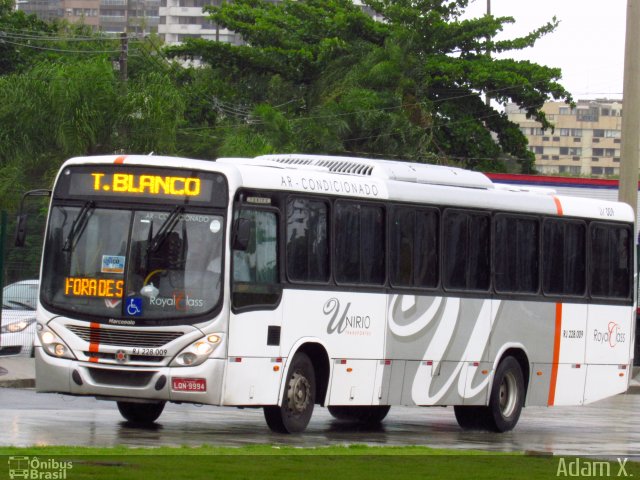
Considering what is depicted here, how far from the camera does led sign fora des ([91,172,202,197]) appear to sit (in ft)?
48.7

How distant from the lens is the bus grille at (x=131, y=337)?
47.4 feet

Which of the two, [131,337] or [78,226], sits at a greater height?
[78,226]

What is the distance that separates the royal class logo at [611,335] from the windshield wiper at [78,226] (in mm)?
7925

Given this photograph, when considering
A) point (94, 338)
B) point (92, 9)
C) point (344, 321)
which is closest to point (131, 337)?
point (94, 338)

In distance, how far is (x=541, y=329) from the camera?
19.1 meters

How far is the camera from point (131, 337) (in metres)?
14.5

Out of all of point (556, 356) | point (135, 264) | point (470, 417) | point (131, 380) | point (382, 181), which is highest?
point (382, 181)

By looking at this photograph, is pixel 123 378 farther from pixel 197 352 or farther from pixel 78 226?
pixel 78 226

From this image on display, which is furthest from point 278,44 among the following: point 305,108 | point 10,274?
point 10,274

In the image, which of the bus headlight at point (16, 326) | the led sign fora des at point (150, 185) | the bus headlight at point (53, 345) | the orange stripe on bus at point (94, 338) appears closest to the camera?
the orange stripe on bus at point (94, 338)

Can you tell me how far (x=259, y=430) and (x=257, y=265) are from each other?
209cm

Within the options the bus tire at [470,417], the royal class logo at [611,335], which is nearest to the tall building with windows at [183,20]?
the royal class logo at [611,335]

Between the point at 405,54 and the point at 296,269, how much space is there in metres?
37.3

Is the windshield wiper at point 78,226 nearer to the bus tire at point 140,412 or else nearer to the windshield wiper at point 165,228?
the windshield wiper at point 165,228
